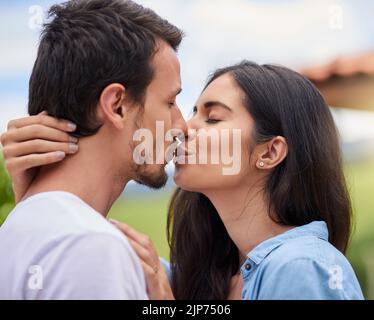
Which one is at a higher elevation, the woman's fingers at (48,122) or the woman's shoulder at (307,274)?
the woman's fingers at (48,122)

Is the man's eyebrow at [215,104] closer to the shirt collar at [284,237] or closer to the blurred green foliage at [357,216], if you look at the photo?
the shirt collar at [284,237]

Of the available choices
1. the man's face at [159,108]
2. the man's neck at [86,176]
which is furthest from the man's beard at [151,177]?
the man's neck at [86,176]

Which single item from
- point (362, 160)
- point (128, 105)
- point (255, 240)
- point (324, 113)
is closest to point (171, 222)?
point (255, 240)

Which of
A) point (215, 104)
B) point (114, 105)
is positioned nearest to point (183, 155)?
point (215, 104)

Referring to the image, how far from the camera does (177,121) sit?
1.61 meters

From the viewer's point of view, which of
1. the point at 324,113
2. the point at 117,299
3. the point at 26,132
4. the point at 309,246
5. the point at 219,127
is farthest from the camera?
the point at 324,113

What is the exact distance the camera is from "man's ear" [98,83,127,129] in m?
1.35

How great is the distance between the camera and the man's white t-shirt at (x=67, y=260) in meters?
1.05

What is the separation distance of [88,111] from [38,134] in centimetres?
12

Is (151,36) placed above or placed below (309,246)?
above

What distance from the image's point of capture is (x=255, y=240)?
1752 mm

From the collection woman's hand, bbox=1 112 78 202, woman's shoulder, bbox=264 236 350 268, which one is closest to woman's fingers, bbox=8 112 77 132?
woman's hand, bbox=1 112 78 202
